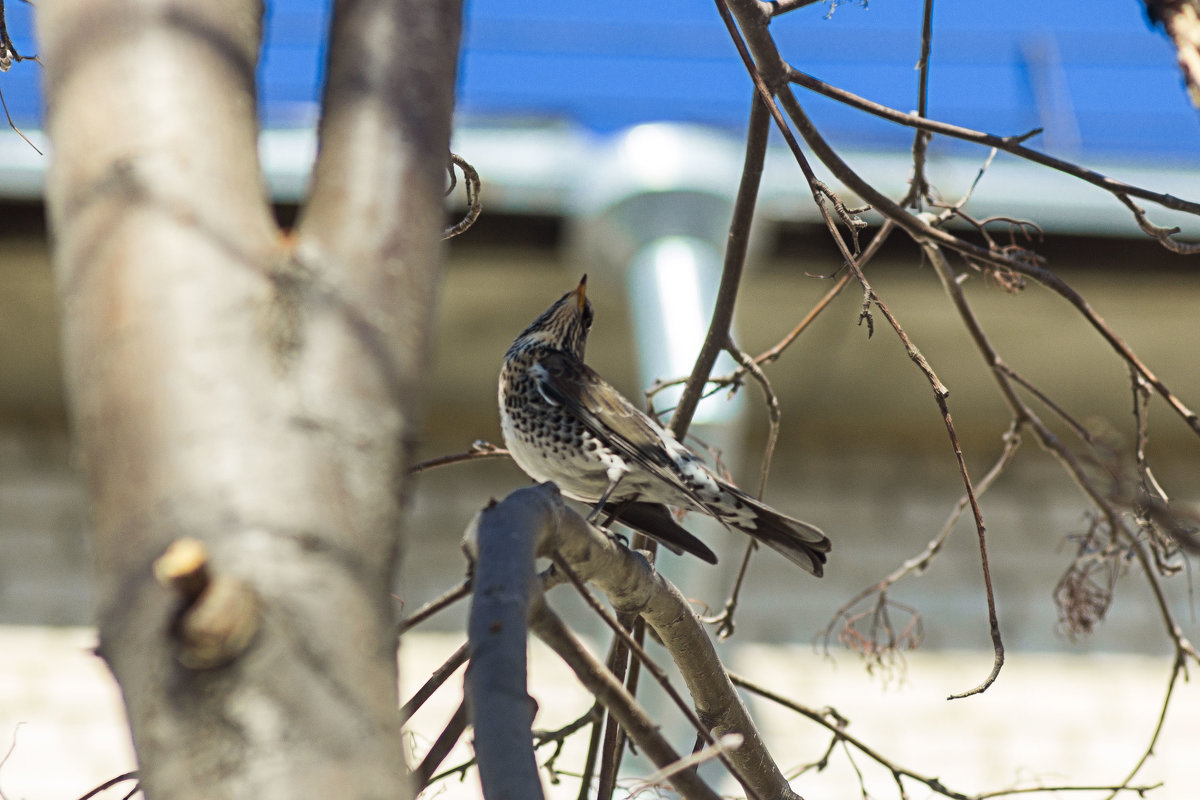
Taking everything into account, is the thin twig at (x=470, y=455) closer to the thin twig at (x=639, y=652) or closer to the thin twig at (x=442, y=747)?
the thin twig at (x=442, y=747)

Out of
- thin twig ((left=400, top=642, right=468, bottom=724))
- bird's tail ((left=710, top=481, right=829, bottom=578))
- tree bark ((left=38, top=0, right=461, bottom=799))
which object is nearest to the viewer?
tree bark ((left=38, top=0, right=461, bottom=799))

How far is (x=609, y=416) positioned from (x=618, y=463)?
0.40 feet

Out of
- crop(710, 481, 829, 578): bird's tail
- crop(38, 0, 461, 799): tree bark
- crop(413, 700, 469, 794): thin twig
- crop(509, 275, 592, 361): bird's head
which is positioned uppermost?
crop(38, 0, 461, 799): tree bark

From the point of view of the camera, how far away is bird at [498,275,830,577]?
7.83 ft

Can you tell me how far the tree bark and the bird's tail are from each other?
1446 millimetres

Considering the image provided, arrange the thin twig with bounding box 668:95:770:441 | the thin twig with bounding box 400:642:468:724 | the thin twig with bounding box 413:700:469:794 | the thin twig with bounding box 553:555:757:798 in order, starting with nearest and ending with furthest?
the thin twig with bounding box 553:555:757:798 → the thin twig with bounding box 413:700:469:794 → the thin twig with bounding box 400:642:468:724 → the thin twig with bounding box 668:95:770:441

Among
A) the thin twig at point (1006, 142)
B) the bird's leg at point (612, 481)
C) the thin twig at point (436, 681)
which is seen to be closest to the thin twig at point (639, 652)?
the thin twig at point (436, 681)

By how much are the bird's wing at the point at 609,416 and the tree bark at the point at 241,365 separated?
4.77 ft

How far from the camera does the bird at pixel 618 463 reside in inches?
94.0

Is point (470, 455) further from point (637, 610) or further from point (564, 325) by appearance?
point (564, 325)

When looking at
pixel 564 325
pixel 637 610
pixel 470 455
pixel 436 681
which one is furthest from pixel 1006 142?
pixel 564 325

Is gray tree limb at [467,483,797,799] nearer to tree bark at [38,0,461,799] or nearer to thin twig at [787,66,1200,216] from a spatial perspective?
tree bark at [38,0,461,799]

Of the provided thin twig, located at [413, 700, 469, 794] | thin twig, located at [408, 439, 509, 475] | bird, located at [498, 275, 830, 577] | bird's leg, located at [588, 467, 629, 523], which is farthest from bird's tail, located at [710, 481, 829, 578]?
thin twig, located at [413, 700, 469, 794]

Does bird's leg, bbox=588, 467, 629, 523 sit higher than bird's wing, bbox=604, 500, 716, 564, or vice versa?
bird's leg, bbox=588, 467, 629, 523
